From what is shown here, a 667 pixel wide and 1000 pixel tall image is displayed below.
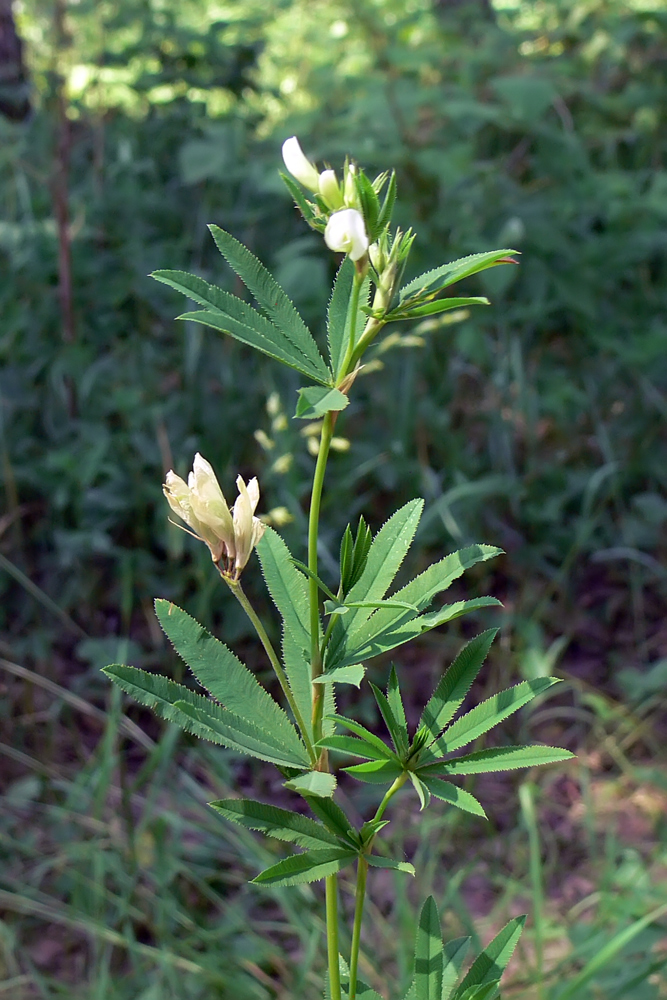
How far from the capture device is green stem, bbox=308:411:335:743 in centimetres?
44

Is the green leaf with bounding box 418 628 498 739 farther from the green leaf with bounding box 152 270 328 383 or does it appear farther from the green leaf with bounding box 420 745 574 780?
the green leaf with bounding box 152 270 328 383

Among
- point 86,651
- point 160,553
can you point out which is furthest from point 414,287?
point 160,553

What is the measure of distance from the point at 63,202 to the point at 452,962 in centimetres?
204

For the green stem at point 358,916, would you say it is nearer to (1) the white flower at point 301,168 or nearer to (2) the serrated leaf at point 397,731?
(2) the serrated leaf at point 397,731

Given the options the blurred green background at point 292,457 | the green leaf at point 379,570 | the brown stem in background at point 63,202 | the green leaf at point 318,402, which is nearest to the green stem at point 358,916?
the green leaf at point 379,570

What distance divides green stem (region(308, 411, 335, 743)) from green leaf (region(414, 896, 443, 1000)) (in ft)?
0.44

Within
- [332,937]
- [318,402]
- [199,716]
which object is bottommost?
[332,937]

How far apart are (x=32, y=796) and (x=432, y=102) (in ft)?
6.89

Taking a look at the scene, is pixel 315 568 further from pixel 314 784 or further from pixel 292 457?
pixel 292 457

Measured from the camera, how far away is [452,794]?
476mm

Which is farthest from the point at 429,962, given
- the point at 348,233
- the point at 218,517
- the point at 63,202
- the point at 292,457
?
the point at 63,202

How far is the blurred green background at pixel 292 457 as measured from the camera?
1.62 m

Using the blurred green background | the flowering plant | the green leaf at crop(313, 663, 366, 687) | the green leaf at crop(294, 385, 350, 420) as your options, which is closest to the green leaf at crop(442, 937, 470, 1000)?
the flowering plant

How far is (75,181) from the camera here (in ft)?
9.91
